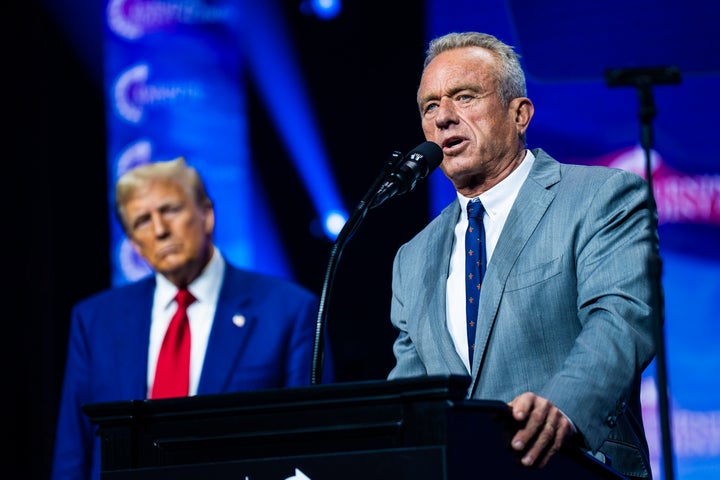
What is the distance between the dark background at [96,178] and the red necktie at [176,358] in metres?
0.77

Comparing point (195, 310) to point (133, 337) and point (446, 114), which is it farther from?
point (446, 114)

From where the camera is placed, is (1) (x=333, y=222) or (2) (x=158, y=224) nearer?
(2) (x=158, y=224)

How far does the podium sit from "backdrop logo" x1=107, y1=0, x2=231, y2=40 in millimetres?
3427

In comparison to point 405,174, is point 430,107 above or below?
above

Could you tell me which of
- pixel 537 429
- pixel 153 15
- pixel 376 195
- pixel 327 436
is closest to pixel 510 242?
pixel 376 195

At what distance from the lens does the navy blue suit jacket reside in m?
3.99

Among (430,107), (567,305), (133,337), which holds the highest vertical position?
(430,107)

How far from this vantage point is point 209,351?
4.04 m

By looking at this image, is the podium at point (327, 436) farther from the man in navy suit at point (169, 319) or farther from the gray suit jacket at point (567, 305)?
the man in navy suit at point (169, 319)

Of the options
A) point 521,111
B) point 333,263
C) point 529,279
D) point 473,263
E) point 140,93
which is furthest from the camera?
point 140,93

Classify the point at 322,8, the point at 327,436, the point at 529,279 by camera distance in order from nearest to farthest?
1. the point at 327,436
2. the point at 529,279
3. the point at 322,8

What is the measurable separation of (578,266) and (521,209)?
0.24m

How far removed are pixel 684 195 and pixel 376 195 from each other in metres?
2.30

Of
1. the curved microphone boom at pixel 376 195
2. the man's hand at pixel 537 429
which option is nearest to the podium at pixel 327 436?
the man's hand at pixel 537 429
